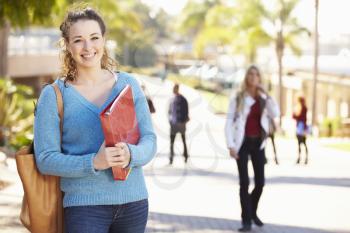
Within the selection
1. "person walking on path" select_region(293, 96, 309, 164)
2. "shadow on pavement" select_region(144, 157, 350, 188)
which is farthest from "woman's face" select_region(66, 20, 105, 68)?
"person walking on path" select_region(293, 96, 309, 164)

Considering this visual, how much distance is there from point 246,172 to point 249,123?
54cm

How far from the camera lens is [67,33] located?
3621 mm

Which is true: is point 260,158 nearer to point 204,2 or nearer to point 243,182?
point 243,182

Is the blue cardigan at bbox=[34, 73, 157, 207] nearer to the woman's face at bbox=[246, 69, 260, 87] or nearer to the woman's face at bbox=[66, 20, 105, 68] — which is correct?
the woman's face at bbox=[66, 20, 105, 68]

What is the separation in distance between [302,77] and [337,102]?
860 centimetres

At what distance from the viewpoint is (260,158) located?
9.43 metres

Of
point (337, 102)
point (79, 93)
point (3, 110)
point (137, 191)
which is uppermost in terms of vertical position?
point (79, 93)

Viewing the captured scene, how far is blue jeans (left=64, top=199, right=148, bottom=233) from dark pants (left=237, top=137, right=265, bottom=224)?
5.81 m

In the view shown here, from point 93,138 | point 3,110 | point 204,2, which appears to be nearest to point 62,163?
point 93,138

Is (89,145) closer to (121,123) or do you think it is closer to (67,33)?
(121,123)

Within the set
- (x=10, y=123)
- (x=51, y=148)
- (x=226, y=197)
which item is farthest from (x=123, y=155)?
(x=10, y=123)

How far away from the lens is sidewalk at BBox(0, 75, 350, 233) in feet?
34.1

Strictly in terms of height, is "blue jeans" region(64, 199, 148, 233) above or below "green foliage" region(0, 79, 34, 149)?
above

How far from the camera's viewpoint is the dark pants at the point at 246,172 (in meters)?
9.34
